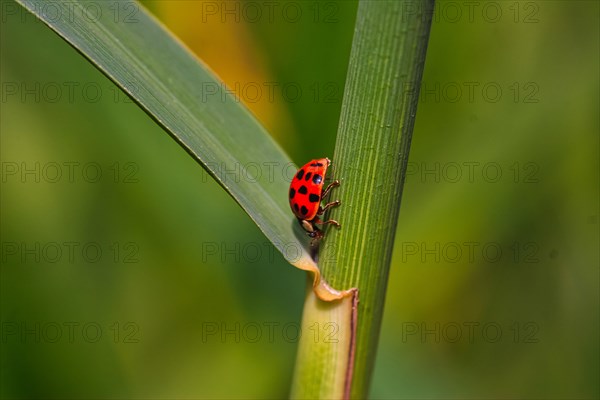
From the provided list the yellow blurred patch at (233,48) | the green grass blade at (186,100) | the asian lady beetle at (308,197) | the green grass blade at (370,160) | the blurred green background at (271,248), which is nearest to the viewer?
the green grass blade at (370,160)

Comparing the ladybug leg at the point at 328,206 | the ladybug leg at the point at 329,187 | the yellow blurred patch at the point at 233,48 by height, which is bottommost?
the ladybug leg at the point at 328,206

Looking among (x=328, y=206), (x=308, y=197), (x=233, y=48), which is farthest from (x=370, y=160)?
(x=233, y=48)

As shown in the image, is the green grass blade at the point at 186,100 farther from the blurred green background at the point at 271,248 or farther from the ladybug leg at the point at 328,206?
the blurred green background at the point at 271,248

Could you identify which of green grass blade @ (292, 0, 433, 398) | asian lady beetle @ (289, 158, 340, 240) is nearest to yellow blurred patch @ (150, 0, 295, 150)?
asian lady beetle @ (289, 158, 340, 240)

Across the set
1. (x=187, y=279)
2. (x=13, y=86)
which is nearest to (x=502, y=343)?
(x=187, y=279)

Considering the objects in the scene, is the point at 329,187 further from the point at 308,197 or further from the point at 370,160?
the point at 370,160

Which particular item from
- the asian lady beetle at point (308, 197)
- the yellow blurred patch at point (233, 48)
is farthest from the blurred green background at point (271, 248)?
the asian lady beetle at point (308, 197)
